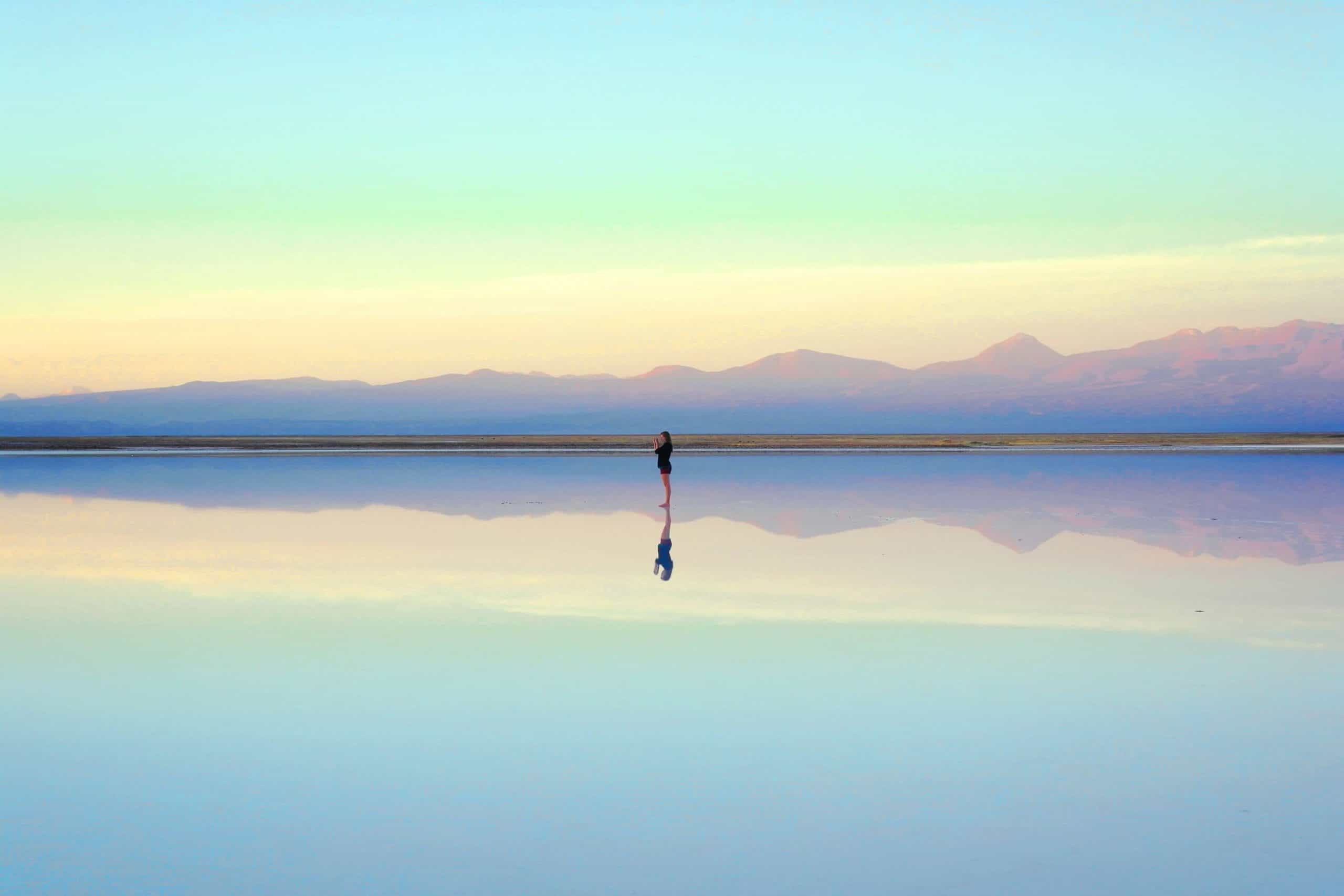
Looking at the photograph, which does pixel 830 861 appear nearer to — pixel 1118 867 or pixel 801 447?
pixel 1118 867

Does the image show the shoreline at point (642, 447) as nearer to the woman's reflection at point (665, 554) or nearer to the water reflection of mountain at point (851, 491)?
the water reflection of mountain at point (851, 491)

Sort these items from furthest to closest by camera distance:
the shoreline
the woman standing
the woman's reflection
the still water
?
the shoreline
the woman standing
the woman's reflection
the still water

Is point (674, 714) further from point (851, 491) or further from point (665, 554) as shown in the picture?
point (851, 491)

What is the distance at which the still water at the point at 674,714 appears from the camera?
4793 millimetres

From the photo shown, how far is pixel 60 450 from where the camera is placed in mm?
72312

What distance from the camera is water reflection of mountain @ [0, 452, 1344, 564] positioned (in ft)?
57.8

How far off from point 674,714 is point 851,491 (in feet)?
65.8

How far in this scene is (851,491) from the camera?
26.7 m

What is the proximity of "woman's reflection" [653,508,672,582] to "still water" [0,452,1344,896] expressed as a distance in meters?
0.09

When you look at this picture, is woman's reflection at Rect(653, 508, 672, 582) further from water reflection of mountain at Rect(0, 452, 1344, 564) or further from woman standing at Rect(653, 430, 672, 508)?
woman standing at Rect(653, 430, 672, 508)

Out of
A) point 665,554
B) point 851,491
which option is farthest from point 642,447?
point 665,554

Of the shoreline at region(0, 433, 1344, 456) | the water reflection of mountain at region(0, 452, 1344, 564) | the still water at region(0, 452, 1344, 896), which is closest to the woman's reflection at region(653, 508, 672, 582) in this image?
the still water at region(0, 452, 1344, 896)

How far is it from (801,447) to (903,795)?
65243 mm

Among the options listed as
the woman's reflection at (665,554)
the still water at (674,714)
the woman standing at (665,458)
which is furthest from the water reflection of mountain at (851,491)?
the woman's reflection at (665,554)
